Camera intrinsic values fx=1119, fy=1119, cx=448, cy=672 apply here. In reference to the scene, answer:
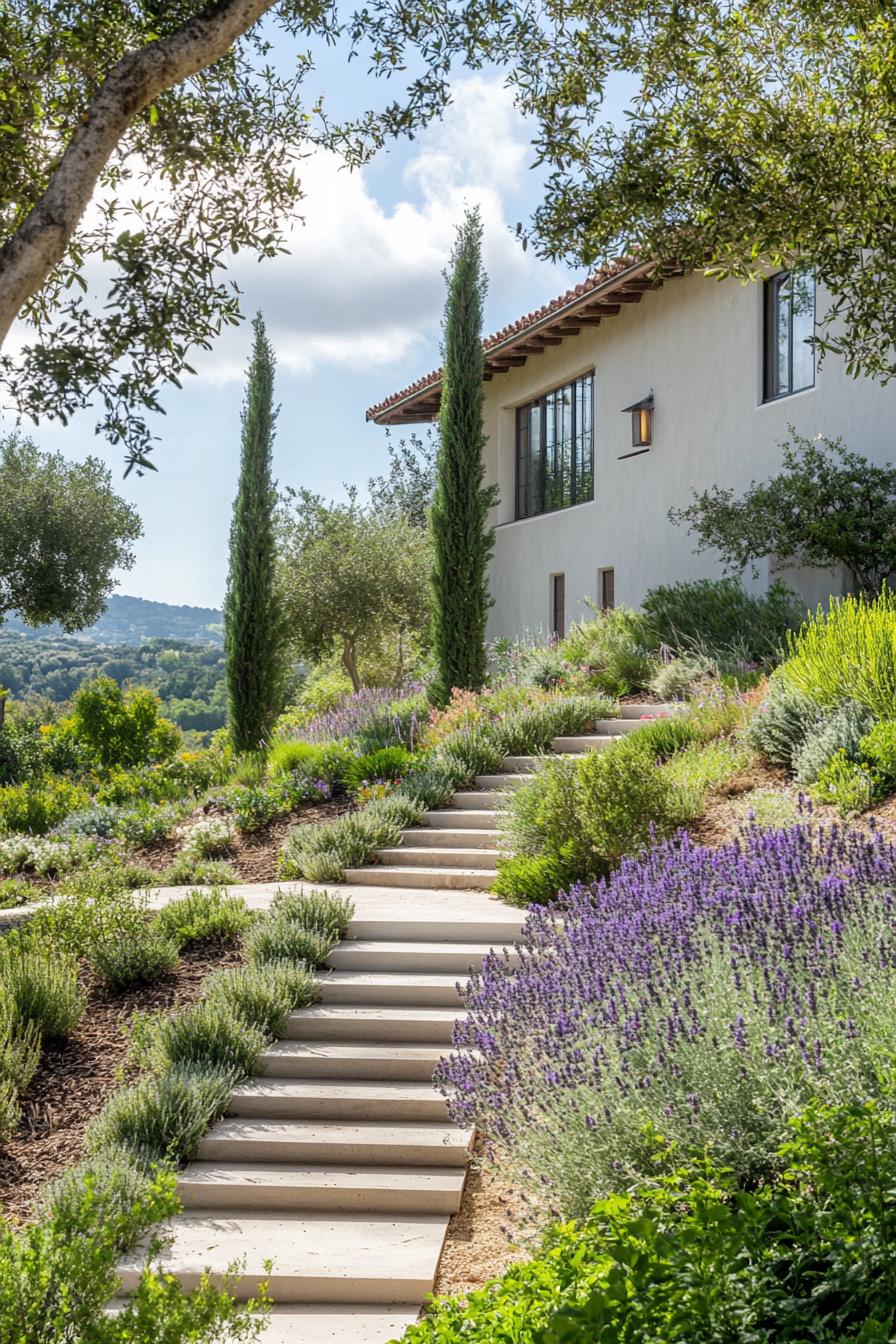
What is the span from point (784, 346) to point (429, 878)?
8707 mm

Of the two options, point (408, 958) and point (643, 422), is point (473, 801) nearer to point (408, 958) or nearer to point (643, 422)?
point (408, 958)

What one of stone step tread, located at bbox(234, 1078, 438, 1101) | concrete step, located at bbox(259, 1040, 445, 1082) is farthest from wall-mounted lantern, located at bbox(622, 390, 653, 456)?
stone step tread, located at bbox(234, 1078, 438, 1101)

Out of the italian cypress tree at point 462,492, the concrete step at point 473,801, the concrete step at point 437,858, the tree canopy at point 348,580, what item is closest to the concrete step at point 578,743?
the concrete step at point 473,801

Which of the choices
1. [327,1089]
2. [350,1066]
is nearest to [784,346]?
[350,1066]

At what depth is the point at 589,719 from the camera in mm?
11484

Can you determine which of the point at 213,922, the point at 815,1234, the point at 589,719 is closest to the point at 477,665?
the point at 589,719

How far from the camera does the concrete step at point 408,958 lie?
6543 millimetres

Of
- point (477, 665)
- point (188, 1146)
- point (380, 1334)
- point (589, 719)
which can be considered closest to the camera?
point (380, 1334)

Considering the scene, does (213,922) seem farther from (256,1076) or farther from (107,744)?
(107,744)

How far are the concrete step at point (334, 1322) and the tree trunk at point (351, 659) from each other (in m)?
17.5

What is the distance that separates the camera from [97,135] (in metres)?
4.49

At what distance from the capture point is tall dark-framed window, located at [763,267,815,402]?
13.0 metres

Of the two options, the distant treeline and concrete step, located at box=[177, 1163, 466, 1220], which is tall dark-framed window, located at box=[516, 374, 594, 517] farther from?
concrete step, located at box=[177, 1163, 466, 1220]

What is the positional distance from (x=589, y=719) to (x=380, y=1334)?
8070 mm
